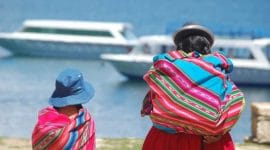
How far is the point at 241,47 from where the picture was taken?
3238 centimetres

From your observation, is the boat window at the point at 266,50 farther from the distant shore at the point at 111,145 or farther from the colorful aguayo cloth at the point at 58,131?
the colorful aguayo cloth at the point at 58,131

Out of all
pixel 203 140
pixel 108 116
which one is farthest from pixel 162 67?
pixel 108 116

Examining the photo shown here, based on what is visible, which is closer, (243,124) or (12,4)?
(243,124)

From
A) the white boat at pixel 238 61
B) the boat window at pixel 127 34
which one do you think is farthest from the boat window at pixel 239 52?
the boat window at pixel 127 34

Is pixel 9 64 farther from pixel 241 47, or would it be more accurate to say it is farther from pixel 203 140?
pixel 203 140

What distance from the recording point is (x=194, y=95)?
4.30 metres

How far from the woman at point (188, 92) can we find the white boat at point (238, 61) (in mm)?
26967

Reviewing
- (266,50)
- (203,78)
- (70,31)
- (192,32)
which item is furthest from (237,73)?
(203,78)

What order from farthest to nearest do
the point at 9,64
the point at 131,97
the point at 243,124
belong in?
the point at 9,64 < the point at 131,97 < the point at 243,124

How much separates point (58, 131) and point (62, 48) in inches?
1537

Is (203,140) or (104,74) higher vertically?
(203,140)

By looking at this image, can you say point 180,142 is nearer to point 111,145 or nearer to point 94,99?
point 111,145

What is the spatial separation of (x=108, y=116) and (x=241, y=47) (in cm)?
934

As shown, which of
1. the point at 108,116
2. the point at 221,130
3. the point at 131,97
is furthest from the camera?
the point at 131,97
